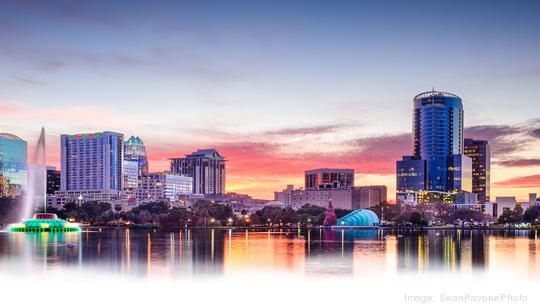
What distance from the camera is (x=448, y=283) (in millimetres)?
43469

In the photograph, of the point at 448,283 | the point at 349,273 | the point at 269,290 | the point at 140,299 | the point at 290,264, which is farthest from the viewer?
the point at 290,264

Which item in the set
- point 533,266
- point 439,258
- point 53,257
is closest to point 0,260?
point 53,257

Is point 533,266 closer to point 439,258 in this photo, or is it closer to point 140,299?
point 439,258

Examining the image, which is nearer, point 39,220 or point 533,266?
point 533,266

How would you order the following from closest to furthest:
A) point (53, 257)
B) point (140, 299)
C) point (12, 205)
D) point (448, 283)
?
point (140, 299) → point (448, 283) → point (53, 257) → point (12, 205)

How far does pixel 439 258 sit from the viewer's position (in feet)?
211

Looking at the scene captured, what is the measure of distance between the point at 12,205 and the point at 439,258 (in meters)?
167

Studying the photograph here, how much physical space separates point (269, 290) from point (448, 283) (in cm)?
1263

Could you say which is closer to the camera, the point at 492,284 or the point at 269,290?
the point at 269,290

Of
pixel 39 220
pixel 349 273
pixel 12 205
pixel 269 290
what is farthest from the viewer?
pixel 12 205

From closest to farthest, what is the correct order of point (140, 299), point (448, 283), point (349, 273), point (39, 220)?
point (140, 299) < point (448, 283) < point (349, 273) < point (39, 220)

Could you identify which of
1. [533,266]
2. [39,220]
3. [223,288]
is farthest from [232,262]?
[39,220]

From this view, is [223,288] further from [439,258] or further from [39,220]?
[39,220]

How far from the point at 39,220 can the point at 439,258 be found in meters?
106
